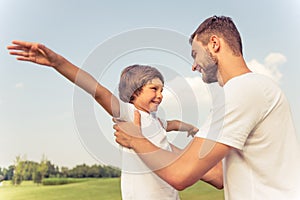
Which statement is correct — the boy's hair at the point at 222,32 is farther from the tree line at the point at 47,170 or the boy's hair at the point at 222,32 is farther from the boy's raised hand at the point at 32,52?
the tree line at the point at 47,170

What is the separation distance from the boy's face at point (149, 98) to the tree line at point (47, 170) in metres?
1.04

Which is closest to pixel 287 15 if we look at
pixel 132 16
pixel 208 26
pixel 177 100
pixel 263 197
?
pixel 132 16

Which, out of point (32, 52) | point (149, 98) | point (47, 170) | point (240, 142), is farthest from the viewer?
point (47, 170)

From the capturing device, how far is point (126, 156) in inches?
30.4

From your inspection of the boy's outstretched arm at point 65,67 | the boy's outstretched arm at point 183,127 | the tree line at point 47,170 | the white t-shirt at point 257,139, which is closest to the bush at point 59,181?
the tree line at point 47,170

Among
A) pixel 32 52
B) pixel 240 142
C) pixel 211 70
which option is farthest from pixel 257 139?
pixel 32 52

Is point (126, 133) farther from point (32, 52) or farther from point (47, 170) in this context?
point (47, 170)

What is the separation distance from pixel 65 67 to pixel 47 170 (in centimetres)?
130

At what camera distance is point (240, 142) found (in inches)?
22.7

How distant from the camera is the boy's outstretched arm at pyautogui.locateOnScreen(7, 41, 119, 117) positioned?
0.68 meters

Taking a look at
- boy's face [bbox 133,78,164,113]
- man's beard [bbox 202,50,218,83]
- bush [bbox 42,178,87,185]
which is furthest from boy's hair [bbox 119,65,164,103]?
bush [bbox 42,178,87,185]

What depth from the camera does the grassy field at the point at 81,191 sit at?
6.23 feet

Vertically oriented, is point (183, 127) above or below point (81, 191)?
above

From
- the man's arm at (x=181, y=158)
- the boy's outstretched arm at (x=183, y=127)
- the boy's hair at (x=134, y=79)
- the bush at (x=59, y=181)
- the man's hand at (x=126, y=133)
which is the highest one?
the boy's hair at (x=134, y=79)
